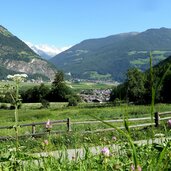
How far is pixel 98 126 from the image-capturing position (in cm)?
2962

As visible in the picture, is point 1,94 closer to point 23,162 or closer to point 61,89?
point 23,162

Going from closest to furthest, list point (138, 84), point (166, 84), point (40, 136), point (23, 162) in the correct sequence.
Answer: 1. point (23, 162)
2. point (40, 136)
3. point (138, 84)
4. point (166, 84)

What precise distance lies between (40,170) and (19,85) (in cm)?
83

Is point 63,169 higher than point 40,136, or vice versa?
point 63,169

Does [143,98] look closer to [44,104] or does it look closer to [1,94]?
[44,104]

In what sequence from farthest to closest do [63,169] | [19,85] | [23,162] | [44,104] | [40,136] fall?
[44,104] → [40,136] → [23,162] → [63,169] → [19,85]

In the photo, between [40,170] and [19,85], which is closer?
[19,85]

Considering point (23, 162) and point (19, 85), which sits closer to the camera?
point (19, 85)

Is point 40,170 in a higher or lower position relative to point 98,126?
higher

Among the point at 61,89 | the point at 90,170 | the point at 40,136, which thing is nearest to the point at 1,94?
the point at 90,170

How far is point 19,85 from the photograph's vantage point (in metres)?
3.31

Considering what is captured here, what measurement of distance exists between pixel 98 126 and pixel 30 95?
382ft

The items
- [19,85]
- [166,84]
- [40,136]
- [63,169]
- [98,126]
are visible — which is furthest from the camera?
[166,84]

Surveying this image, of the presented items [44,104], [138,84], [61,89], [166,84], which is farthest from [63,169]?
[61,89]
